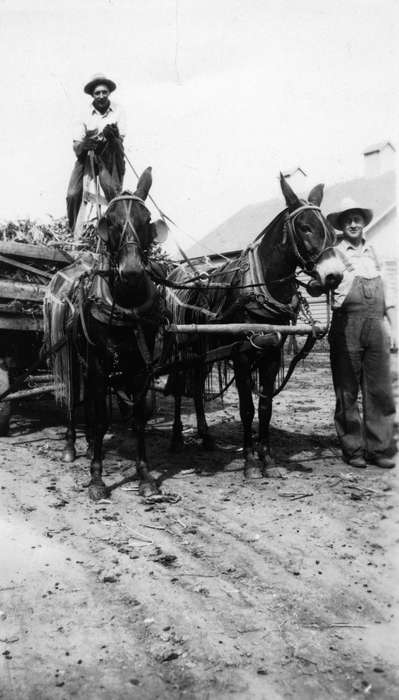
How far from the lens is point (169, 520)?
452 cm

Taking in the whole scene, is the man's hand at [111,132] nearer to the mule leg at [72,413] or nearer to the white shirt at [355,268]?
the mule leg at [72,413]

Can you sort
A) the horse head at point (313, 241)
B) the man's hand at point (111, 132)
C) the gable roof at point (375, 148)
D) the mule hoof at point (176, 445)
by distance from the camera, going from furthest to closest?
the gable roof at point (375, 148), the mule hoof at point (176, 445), the man's hand at point (111, 132), the horse head at point (313, 241)

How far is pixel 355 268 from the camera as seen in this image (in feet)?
19.0

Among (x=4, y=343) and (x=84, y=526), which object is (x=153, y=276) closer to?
(x=84, y=526)

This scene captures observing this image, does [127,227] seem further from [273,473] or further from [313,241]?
[273,473]

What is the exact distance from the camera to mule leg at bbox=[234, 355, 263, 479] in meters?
5.63

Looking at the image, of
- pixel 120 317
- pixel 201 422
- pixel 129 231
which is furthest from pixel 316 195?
pixel 201 422

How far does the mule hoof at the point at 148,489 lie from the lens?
507 centimetres

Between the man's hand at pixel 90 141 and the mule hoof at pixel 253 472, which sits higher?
the man's hand at pixel 90 141

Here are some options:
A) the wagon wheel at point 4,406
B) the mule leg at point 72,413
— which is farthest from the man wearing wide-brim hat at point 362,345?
the wagon wheel at point 4,406

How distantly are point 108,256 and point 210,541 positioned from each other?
242cm

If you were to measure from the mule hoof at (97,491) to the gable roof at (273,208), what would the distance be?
1481 cm

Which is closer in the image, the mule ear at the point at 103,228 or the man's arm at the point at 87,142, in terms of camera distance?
the mule ear at the point at 103,228

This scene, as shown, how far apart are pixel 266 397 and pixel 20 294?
316 centimetres
